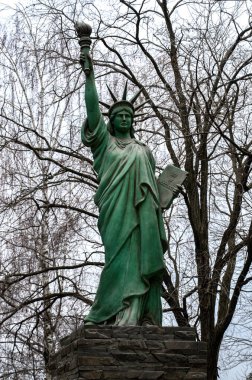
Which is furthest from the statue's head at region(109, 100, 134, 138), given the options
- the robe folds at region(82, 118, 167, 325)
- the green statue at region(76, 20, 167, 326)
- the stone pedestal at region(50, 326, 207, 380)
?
the stone pedestal at region(50, 326, 207, 380)

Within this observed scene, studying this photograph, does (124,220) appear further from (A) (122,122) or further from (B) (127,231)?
(A) (122,122)

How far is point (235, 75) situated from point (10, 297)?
5.19 m

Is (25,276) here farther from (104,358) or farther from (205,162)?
(104,358)

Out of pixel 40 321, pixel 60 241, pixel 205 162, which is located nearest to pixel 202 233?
pixel 205 162

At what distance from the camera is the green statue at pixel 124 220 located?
1004 centimetres

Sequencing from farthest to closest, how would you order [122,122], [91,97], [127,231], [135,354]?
[122,122] → [91,97] → [127,231] → [135,354]

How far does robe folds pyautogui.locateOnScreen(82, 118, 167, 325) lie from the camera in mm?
10062

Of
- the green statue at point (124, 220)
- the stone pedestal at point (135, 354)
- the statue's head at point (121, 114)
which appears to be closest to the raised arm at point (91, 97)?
the green statue at point (124, 220)

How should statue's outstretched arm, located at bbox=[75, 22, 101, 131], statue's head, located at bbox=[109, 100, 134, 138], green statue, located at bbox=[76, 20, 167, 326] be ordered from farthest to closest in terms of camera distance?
statue's head, located at bbox=[109, 100, 134, 138] < statue's outstretched arm, located at bbox=[75, 22, 101, 131] < green statue, located at bbox=[76, 20, 167, 326]

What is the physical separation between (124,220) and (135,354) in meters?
1.45

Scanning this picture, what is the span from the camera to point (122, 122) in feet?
35.4

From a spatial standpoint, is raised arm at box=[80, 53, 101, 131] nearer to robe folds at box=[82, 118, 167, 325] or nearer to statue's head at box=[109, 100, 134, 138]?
robe folds at box=[82, 118, 167, 325]

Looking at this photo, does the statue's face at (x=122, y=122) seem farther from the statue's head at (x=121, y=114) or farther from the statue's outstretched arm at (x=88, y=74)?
the statue's outstretched arm at (x=88, y=74)

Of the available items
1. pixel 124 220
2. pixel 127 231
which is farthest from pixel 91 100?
pixel 127 231
